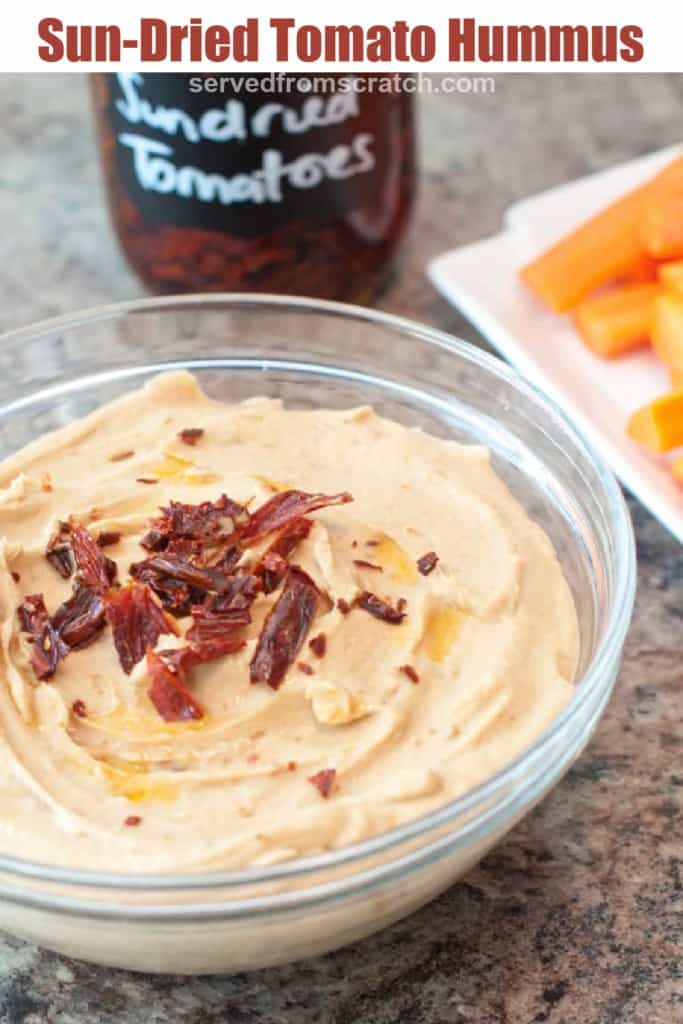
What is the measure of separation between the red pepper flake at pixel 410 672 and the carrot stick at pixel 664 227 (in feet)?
4.06

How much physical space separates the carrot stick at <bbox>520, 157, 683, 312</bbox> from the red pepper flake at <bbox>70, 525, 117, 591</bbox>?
46.3 inches

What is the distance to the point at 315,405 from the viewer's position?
2.44m

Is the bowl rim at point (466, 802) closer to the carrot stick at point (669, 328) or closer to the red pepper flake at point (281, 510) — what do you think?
the red pepper flake at point (281, 510)

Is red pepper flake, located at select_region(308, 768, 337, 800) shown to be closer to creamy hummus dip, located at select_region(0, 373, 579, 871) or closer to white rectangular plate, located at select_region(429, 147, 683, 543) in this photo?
creamy hummus dip, located at select_region(0, 373, 579, 871)

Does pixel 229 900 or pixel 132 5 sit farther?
pixel 132 5

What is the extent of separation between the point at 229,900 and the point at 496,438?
101cm

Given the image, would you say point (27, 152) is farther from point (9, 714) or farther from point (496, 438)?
point (9, 714)

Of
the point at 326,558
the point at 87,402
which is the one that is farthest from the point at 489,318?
the point at 326,558

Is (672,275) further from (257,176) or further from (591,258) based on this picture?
(257,176)

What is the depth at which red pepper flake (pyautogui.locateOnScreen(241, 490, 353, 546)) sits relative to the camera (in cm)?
195

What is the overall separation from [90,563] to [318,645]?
325 mm

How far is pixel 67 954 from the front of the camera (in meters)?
1.75

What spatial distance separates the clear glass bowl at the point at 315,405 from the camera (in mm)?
1510

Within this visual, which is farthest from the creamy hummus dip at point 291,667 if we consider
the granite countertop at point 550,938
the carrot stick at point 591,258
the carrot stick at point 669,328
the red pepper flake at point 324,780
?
the carrot stick at point 591,258
